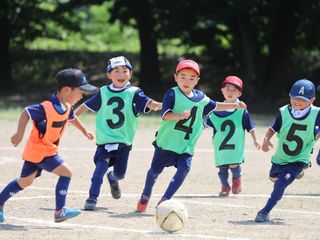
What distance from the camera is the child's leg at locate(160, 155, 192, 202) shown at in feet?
34.2

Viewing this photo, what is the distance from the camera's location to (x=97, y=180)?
10711 millimetres

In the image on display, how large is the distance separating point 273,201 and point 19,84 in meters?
27.6

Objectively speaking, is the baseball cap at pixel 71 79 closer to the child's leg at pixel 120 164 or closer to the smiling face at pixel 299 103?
the child's leg at pixel 120 164

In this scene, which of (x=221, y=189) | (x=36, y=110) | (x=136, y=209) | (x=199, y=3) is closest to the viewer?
(x=36, y=110)

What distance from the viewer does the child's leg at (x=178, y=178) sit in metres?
10.4

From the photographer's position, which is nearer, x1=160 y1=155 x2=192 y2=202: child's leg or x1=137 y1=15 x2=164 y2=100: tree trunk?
x1=160 y1=155 x2=192 y2=202: child's leg

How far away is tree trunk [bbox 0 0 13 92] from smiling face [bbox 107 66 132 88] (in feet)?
74.6

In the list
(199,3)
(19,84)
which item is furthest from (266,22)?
(19,84)

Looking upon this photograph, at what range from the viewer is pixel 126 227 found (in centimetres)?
935

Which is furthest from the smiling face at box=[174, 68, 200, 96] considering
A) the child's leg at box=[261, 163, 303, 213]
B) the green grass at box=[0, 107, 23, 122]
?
the green grass at box=[0, 107, 23, 122]

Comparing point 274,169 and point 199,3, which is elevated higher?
point 199,3

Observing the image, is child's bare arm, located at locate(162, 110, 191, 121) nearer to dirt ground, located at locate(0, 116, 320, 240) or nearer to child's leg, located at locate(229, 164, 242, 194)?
dirt ground, located at locate(0, 116, 320, 240)

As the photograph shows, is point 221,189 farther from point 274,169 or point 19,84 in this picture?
point 19,84

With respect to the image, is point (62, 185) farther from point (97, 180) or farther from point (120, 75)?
point (120, 75)
